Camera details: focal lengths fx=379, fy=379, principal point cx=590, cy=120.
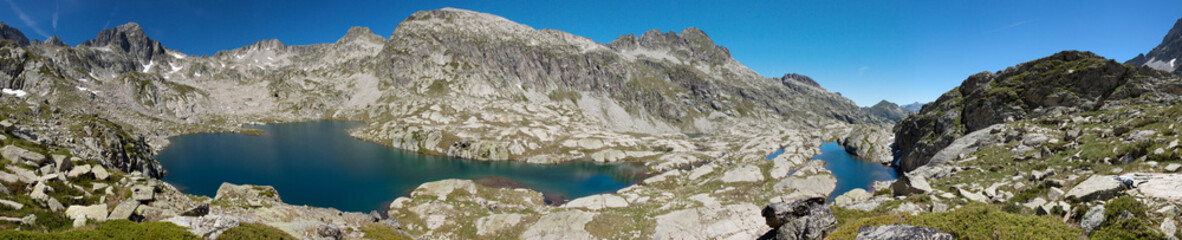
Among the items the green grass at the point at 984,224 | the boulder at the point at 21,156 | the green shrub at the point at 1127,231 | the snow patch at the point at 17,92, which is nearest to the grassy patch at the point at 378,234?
the boulder at the point at 21,156

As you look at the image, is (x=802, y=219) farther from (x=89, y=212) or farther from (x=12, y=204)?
(x=12, y=204)

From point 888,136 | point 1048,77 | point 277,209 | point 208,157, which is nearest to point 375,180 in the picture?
point 208,157

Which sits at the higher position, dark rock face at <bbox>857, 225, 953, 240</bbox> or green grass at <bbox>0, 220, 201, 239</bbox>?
dark rock face at <bbox>857, 225, 953, 240</bbox>

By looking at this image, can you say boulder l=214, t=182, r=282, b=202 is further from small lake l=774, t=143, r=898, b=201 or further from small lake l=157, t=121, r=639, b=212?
small lake l=774, t=143, r=898, b=201

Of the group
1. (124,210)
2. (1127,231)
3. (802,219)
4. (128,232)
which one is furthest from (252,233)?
(1127,231)

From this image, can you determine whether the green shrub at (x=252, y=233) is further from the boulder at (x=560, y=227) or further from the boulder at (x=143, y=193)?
the boulder at (x=560, y=227)

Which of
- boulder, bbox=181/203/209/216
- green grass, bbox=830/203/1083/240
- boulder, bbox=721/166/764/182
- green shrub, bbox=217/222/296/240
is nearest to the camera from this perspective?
green grass, bbox=830/203/1083/240

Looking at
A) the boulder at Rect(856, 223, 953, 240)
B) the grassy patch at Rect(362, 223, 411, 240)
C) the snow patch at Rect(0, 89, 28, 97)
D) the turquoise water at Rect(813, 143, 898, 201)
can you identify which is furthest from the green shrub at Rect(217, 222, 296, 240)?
the snow patch at Rect(0, 89, 28, 97)

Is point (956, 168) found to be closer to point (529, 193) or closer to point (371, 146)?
point (529, 193)
